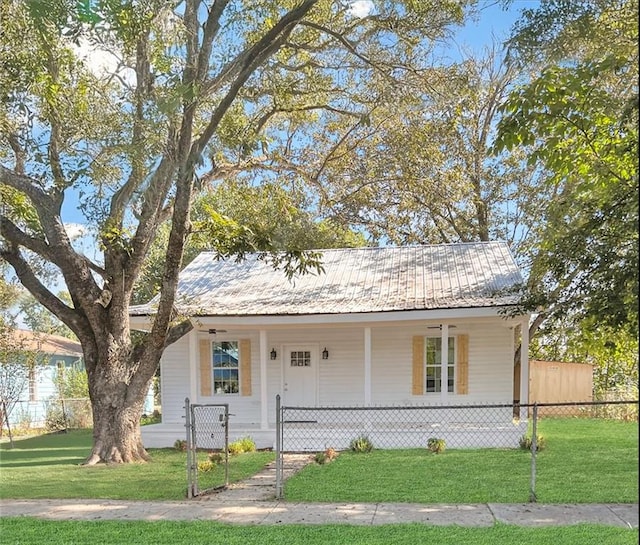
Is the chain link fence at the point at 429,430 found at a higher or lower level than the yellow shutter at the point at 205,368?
lower

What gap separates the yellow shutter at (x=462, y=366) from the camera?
41.9ft

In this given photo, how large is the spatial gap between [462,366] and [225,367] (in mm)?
6104

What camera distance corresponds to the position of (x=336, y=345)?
13477mm

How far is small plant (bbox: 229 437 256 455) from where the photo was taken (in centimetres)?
1083

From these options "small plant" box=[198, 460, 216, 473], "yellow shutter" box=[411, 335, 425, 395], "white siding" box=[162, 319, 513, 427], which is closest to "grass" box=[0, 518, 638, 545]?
"small plant" box=[198, 460, 216, 473]

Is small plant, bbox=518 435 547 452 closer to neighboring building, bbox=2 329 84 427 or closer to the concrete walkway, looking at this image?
the concrete walkway

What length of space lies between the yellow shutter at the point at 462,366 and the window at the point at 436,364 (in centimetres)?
16

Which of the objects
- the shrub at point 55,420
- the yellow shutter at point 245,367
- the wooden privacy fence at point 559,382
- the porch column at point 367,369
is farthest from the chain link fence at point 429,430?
the shrub at point 55,420

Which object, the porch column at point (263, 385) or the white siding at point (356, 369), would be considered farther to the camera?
the white siding at point (356, 369)

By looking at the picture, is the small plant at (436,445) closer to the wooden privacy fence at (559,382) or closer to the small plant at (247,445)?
the small plant at (247,445)

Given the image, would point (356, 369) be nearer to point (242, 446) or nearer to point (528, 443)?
point (242, 446)

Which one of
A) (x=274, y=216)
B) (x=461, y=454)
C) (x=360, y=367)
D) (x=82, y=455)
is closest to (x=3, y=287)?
(x=82, y=455)

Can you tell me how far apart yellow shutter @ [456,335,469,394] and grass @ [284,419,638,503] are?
2212 mm

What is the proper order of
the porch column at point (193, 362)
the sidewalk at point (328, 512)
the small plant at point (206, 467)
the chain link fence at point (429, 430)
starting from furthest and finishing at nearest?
the porch column at point (193, 362) < the chain link fence at point (429, 430) < the small plant at point (206, 467) < the sidewalk at point (328, 512)
